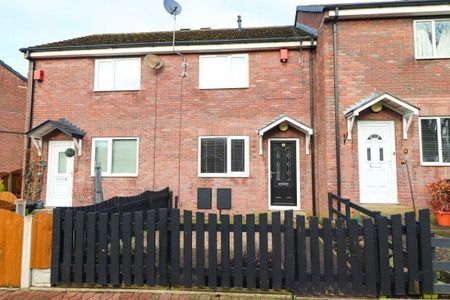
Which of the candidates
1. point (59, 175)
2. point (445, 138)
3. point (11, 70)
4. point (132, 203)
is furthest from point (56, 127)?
point (445, 138)

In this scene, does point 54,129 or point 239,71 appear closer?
point 239,71

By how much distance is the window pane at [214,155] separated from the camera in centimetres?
918

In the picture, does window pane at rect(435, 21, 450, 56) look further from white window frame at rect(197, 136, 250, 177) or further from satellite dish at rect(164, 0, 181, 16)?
satellite dish at rect(164, 0, 181, 16)

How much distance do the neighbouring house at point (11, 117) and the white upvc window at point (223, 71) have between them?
11.7 meters

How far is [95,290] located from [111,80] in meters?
7.86

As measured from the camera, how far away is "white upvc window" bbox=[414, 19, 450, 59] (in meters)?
7.84

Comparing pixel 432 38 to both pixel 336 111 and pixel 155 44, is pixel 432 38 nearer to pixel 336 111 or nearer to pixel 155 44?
pixel 336 111

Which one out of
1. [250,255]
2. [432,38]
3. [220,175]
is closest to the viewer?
[250,255]

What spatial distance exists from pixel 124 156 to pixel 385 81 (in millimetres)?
8580

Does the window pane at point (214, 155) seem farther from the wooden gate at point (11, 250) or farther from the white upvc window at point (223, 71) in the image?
the wooden gate at point (11, 250)

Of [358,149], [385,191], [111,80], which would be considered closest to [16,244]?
[111,80]

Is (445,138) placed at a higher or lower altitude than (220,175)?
higher

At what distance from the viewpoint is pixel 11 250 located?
13.1 ft

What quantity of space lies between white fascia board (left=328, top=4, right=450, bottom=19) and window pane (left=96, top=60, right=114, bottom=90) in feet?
24.6
